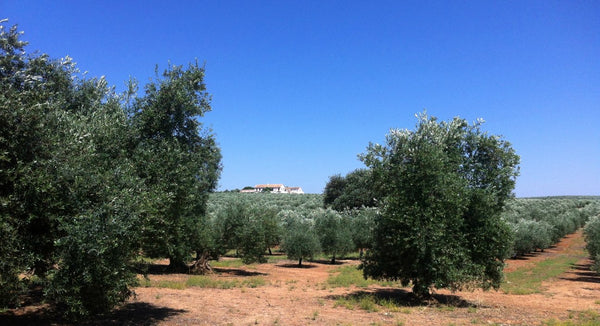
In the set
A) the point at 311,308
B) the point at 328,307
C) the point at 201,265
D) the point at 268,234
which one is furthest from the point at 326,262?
the point at 311,308

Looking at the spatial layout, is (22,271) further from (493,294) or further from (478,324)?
(493,294)

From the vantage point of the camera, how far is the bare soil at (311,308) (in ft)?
46.0

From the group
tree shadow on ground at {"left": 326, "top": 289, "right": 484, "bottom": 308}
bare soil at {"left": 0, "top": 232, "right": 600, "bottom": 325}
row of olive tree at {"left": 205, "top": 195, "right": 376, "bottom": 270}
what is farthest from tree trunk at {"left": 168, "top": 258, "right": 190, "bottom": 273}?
tree shadow on ground at {"left": 326, "top": 289, "right": 484, "bottom": 308}

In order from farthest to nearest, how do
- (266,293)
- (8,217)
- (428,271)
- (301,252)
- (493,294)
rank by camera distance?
(301,252), (493,294), (266,293), (428,271), (8,217)

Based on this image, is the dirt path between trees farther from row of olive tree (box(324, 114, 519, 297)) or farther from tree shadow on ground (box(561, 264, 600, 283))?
tree shadow on ground (box(561, 264, 600, 283))

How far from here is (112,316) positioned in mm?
13594

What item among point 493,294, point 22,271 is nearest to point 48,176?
point 22,271

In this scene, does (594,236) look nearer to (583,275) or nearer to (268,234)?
(583,275)

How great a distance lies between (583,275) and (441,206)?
27.5 metres

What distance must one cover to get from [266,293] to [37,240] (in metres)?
14.4

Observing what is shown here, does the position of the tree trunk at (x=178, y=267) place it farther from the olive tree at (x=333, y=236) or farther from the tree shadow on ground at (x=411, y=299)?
the olive tree at (x=333, y=236)

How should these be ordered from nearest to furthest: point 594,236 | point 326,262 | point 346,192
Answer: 1. point 594,236
2. point 326,262
3. point 346,192

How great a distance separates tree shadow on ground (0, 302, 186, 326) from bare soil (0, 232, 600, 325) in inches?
1.0

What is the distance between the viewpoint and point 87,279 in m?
8.85
